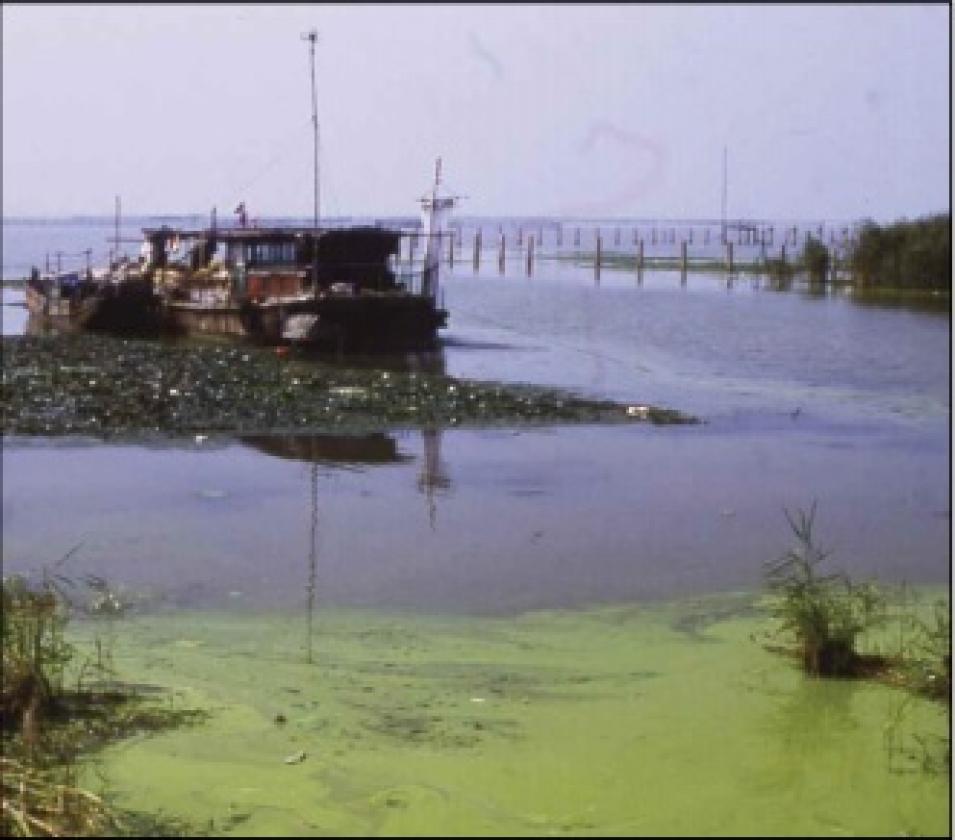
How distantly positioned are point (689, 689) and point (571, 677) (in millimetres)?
594

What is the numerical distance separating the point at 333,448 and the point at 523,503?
3.85 meters

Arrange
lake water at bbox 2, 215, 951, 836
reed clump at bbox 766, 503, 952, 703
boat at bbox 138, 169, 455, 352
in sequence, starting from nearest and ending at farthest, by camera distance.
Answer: lake water at bbox 2, 215, 951, 836, reed clump at bbox 766, 503, 952, 703, boat at bbox 138, 169, 455, 352

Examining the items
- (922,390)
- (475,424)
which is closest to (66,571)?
(475,424)

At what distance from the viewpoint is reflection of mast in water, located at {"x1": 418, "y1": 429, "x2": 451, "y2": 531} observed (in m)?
12.9

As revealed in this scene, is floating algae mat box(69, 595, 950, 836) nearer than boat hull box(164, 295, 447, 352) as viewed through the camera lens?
Yes

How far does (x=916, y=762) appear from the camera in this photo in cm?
590

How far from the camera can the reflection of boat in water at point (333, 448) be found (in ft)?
50.6

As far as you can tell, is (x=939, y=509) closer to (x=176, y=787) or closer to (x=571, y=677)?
(x=571, y=677)

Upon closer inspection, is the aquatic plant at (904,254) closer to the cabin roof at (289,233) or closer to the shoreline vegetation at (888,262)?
the shoreline vegetation at (888,262)

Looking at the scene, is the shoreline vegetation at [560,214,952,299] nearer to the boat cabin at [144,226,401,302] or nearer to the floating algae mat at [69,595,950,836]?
the boat cabin at [144,226,401,302]

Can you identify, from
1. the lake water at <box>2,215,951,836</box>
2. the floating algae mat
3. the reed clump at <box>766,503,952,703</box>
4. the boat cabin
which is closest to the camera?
the floating algae mat

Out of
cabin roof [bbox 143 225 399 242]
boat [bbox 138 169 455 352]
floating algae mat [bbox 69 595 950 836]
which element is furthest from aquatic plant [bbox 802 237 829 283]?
floating algae mat [bbox 69 595 950 836]

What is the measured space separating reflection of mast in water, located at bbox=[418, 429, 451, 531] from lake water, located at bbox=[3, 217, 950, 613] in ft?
0.13

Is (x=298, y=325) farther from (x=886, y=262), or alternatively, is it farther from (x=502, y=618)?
(x=886, y=262)
